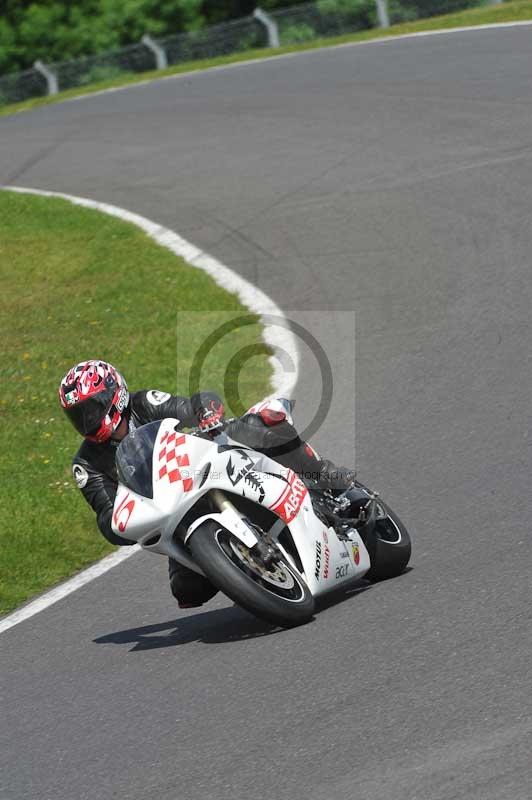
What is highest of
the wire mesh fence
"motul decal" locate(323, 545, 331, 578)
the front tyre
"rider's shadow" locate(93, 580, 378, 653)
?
the front tyre

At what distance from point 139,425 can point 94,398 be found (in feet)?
1.56

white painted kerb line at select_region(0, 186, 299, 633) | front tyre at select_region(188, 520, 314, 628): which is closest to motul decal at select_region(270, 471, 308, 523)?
front tyre at select_region(188, 520, 314, 628)

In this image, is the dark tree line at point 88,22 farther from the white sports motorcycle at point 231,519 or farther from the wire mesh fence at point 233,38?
the white sports motorcycle at point 231,519

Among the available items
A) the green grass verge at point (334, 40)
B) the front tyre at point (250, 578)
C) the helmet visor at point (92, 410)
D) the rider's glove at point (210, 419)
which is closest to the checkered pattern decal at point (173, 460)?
the rider's glove at point (210, 419)

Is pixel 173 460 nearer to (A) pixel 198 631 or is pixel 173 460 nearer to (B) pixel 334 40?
(A) pixel 198 631

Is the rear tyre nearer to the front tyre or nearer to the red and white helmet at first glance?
the front tyre

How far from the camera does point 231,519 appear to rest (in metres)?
6.05

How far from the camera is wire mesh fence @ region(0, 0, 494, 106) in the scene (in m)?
26.3

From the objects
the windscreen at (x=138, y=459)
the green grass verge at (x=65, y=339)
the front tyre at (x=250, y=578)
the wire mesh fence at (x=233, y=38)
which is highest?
the windscreen at (x=138, y=459)

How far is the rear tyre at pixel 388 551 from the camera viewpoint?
22.2 ft

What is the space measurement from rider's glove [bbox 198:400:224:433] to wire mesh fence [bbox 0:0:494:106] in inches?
825

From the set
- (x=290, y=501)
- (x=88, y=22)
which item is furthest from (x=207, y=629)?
(x=88, y=22)

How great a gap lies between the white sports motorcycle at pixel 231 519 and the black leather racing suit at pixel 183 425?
131 mm

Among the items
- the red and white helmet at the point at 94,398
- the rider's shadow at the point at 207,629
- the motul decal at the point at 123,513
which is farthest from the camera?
the red and white helmet at the point at 94,398
